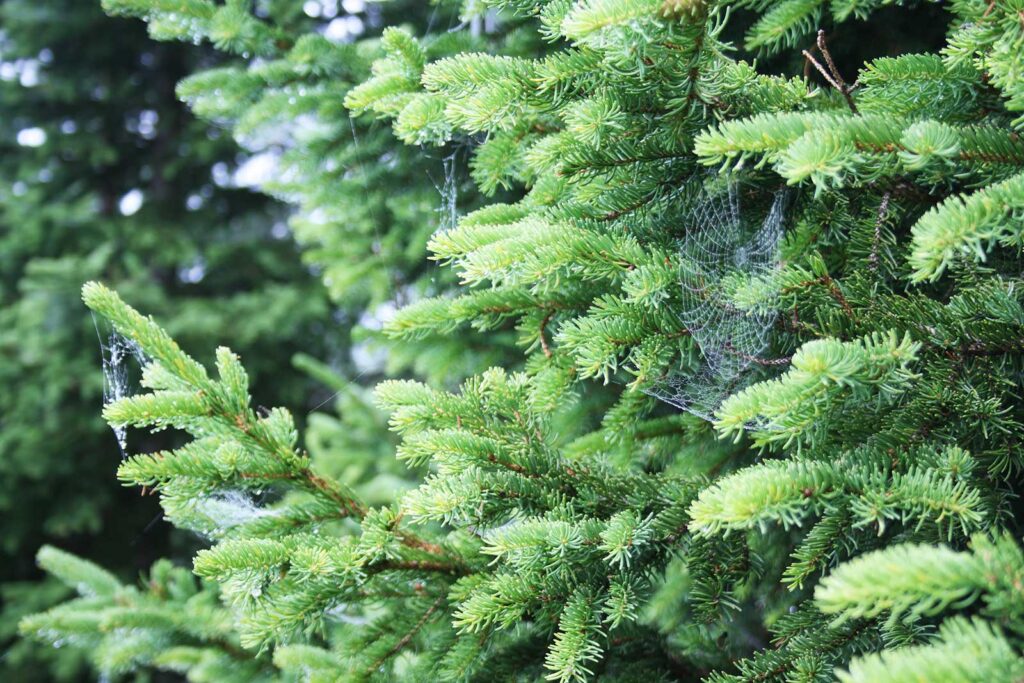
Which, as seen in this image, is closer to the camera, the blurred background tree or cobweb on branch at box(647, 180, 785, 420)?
cobweb on branch at box(647, 180, 785, 420)

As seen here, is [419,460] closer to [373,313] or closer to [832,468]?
[832,468]

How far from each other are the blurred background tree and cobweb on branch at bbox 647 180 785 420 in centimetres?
488

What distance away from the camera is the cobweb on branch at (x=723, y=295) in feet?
4.09

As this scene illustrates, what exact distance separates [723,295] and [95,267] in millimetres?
5415

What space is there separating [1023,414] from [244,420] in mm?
1320

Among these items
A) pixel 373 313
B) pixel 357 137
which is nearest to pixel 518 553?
pixel 357 137

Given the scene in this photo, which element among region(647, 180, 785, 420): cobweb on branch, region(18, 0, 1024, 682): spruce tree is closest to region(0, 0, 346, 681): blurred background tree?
region(18, 0, 1024, 682): spruce tree

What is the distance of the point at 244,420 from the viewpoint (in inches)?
51.2

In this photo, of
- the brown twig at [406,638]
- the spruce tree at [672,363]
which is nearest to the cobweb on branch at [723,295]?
the spruce tree at [672,363]

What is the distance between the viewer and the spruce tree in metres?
0.92

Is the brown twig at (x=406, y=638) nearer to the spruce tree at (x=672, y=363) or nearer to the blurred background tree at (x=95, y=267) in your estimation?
the spruce tree at (x=672, y=363)

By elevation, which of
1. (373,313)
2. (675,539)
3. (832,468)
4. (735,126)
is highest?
(735,126)

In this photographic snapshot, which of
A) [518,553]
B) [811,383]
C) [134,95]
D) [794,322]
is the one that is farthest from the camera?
[134,95]

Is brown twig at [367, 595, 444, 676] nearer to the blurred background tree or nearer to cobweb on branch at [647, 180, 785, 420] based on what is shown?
cobweb on branch at [647, 180, 785, 420]
